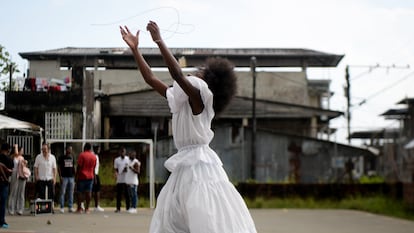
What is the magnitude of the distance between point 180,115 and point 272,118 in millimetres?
35544

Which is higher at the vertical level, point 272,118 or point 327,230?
point 272,118

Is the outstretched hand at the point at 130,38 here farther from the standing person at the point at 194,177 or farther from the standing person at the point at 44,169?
the standing person at the point at 44,169

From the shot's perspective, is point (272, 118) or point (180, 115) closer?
point (180, 115)

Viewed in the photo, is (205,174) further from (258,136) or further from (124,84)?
(258,136)

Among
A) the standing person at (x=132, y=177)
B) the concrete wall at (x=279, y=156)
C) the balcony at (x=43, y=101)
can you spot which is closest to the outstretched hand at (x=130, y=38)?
the standing person at (x=132, y=177)

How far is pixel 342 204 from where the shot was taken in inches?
1060

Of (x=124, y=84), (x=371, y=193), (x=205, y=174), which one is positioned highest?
(x=124, y=84)

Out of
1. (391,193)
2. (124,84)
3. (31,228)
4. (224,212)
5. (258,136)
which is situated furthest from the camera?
(258,136)

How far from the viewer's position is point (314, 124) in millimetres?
42000

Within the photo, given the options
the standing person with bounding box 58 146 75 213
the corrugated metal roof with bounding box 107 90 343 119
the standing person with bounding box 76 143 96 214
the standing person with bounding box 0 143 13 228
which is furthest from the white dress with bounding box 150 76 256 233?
the corrugated metal roof with bounding box 107 90 343 119

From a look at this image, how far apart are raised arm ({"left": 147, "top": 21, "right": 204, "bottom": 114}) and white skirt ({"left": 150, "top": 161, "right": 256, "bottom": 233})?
1.58ft

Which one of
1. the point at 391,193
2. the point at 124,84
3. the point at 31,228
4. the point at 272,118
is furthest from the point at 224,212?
the point at 272,118

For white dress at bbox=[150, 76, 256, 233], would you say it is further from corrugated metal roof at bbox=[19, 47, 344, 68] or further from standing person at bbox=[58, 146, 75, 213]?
corrugated metal roof at bbox=[19, 47, 344, 68]

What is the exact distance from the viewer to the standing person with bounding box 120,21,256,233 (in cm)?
599
